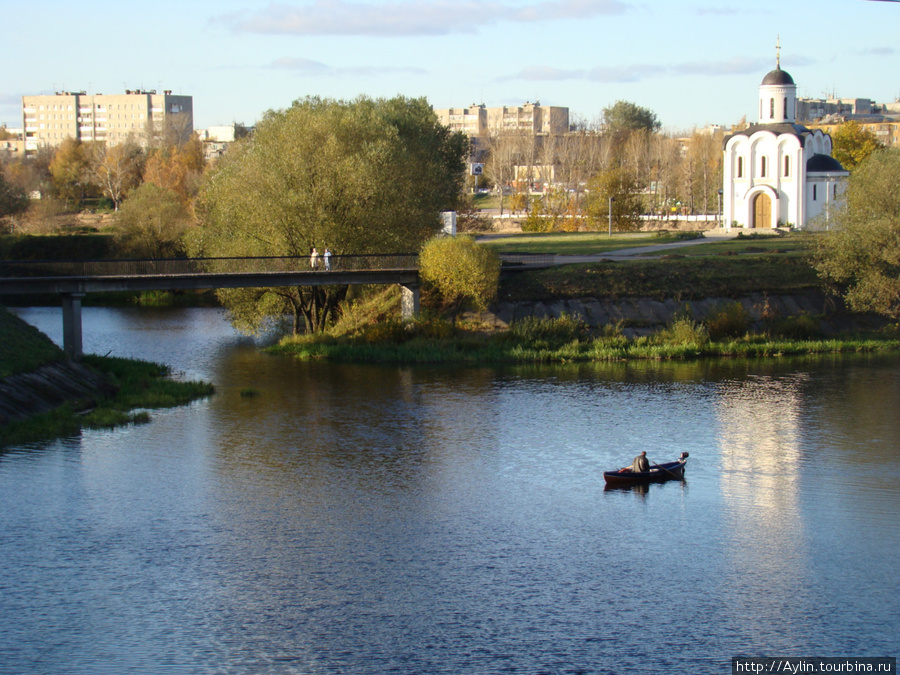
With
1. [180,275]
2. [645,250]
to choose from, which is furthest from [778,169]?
[180,275]

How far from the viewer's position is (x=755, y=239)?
70.6 meters

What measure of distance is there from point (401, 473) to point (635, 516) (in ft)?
22.3

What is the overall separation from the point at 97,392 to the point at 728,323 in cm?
2982

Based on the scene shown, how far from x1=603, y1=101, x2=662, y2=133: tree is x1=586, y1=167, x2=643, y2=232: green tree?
A: 67.2 m

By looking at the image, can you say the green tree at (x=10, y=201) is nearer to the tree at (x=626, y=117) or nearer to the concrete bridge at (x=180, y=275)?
the concrete bridge at (x=180, y=275)

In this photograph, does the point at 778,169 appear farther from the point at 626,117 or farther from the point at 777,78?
the point at 626,117

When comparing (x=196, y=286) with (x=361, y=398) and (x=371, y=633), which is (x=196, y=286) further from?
(x=371, y=633)

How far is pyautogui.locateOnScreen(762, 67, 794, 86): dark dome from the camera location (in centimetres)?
7962

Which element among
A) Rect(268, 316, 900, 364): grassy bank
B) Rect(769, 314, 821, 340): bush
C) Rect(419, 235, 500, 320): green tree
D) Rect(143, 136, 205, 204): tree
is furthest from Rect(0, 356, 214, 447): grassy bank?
Rect(143, 136, 205, 204): tree

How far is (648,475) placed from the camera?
83.4ft

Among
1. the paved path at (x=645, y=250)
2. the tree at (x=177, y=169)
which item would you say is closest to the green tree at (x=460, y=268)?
the paved path at (x=645, y=250)

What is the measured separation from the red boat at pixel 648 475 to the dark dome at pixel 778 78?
62.7 metres

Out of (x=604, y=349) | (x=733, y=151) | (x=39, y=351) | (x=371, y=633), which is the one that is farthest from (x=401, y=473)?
(x=733, y=151)

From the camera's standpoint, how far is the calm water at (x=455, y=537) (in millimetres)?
16922
